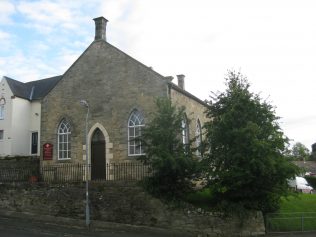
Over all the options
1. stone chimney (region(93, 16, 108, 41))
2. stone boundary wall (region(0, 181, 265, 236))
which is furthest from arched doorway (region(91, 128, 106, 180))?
stone chimney (region(93, 16, 108, 41))

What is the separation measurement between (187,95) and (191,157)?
927 cm

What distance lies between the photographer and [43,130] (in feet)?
95.1

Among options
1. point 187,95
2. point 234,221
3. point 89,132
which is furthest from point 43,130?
point 234,221

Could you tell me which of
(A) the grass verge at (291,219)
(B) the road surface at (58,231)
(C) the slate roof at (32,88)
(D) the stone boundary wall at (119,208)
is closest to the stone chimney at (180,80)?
(C) the slate roof at (32,88)

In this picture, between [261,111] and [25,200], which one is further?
[25,200]

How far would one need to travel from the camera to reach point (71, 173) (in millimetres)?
Answer: 26828

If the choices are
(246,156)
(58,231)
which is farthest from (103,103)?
(246,156)

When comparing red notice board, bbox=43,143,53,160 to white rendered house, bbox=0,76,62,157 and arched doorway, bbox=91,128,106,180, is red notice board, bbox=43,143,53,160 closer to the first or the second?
arched doorway, bbox=91,128,106,180

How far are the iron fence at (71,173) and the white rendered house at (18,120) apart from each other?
34.6ft

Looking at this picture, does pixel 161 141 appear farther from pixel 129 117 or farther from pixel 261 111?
pixel 129 117

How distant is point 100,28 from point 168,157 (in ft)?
44.6

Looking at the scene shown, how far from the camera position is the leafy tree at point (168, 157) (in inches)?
744

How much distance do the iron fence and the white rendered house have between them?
34.6 feet

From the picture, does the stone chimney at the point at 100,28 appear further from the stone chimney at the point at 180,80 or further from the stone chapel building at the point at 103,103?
the stone chimney at the point at 180,80
